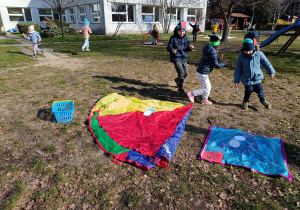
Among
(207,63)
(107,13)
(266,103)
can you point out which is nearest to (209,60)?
(207,63)

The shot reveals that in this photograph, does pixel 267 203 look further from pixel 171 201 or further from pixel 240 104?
pixel 240 104

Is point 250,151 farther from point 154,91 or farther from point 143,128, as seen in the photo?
point 154,91

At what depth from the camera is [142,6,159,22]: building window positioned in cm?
2442

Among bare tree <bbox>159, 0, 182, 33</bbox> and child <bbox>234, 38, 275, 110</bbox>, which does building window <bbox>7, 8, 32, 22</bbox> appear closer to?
bare tree <bbox>159, 0, 182, 33</bbox>

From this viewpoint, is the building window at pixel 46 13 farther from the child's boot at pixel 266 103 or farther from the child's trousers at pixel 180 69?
the child's boot at pixel 266 103

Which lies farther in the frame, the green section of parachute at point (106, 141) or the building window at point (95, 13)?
the building window at point (95, 13)

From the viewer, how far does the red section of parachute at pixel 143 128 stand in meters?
3.62

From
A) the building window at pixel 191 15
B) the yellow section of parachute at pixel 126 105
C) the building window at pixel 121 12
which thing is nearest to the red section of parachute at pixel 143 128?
the yellow section of parachute at pixel 126 105

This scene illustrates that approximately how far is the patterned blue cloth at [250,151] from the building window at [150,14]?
75.4 feet

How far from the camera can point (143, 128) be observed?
412cm

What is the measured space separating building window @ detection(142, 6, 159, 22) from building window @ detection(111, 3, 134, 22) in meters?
1.57

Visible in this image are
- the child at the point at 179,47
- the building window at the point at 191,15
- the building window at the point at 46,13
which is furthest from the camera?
the building window at the point at 191,15

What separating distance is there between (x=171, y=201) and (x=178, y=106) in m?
2.68

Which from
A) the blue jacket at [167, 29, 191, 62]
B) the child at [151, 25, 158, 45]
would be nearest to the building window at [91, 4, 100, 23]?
the child at [151, 25, 158, 45]
